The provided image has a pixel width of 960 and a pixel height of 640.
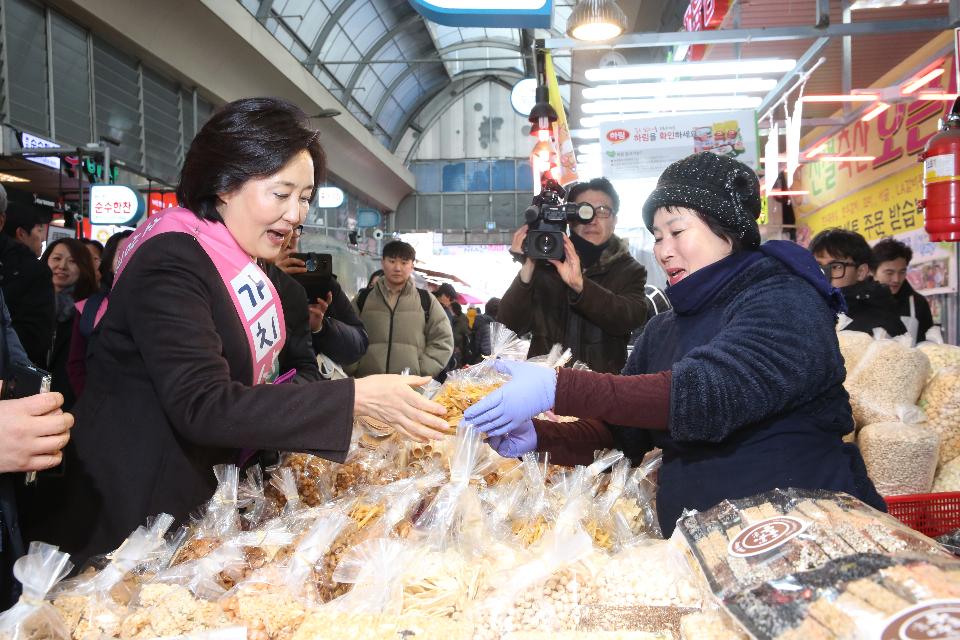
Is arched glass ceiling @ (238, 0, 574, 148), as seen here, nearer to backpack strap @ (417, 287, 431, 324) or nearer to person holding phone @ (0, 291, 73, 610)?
backpack strap @ (417, 287, 431, 324)

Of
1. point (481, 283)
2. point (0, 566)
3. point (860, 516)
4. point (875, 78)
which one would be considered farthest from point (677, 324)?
point (481, 283)

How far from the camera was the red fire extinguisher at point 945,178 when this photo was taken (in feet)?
10.2

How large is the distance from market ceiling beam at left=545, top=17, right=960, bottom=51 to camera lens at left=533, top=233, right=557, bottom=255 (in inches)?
86.0

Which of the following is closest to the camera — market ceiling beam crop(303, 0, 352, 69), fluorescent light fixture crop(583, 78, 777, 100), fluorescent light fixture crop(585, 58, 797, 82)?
fluorescent light fixture crop(585, 58, 797, 82)

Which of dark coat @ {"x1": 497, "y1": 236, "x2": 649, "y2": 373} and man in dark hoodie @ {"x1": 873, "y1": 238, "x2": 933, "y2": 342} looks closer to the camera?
dark coat @ {"x1": 497, "y1": 236, "x2": 649, "y2": 373}

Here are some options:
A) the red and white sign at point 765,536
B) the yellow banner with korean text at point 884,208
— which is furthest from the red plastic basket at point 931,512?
the yellow banner with korean text at point 884,208

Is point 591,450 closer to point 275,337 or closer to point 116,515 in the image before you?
point 275,337

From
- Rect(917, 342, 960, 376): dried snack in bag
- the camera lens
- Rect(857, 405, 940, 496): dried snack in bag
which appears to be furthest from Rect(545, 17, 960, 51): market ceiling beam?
Rect(857, 405, 940, 496): dried snack in bag

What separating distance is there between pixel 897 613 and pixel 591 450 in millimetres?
966

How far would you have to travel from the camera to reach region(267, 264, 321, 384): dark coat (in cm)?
208

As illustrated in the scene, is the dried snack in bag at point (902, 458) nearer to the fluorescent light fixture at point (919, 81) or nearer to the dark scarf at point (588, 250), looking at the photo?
the dark scarf at point (588, 250)

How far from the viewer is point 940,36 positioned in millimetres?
5770

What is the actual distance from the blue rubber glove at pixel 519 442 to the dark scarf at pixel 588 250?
1.70m

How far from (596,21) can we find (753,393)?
3.77m
